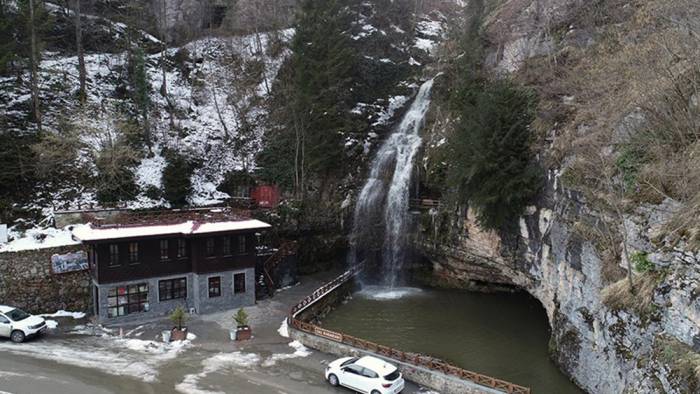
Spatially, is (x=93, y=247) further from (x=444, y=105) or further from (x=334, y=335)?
(x=444, y=105)

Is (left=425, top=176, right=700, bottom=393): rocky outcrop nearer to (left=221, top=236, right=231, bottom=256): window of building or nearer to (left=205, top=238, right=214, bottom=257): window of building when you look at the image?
(left=221, top=236, right=231, bottom=256): window of building

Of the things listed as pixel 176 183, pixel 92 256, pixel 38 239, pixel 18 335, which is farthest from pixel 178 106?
pixel 18 335

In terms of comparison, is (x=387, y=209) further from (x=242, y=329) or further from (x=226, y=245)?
(x=242, y=329)

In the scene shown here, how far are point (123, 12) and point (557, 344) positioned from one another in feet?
174

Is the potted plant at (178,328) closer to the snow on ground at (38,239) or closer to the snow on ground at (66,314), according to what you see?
the snow on ground at (66,314)

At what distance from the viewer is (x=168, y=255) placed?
28469 mm

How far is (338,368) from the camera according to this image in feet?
65.3

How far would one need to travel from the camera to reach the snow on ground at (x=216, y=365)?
19078 millimetres

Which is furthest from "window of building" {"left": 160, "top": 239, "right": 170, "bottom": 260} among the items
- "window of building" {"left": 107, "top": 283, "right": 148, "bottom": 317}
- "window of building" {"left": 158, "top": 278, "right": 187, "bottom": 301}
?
"window of building" {"left": 107, "top": 283, "right": 148, "bottom": 317}

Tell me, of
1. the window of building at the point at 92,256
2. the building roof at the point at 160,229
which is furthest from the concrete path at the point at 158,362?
the building roof at the point at 160,229

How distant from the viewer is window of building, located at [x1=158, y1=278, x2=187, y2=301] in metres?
28.3

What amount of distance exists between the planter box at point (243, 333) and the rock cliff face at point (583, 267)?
15.2 meters

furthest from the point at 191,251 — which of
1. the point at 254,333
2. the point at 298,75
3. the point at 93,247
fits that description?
the point at 298,75

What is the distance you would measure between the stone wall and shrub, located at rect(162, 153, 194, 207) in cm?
901
